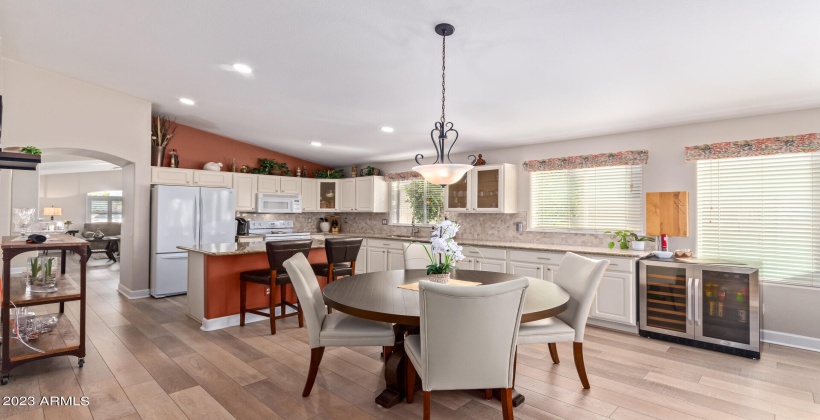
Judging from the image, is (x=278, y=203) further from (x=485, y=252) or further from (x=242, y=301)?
(x=485, y=252)

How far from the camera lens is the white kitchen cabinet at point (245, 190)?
6.29m

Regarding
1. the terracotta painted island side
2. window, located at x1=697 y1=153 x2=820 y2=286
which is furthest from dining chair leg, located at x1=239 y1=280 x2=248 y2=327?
window, located at x1=697 y1=153 x2=820 y2=286

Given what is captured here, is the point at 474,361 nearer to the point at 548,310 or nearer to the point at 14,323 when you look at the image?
the point at 548,310

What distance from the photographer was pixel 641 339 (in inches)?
147

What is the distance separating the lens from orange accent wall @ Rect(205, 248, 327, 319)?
3943 mm

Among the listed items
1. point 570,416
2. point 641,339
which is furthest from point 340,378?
point 641,339

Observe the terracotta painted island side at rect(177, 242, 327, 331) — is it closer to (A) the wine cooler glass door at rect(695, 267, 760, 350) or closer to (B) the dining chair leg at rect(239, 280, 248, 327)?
(B) the dining chair leg at rect(239, 280, 248, 327)

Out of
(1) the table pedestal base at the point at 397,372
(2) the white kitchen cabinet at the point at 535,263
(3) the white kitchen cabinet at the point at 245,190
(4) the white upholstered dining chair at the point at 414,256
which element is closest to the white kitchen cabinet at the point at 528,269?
(2) the white kitchen cabinet at the point at 535,263

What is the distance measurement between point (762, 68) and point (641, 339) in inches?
95.2

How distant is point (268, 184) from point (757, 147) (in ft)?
20.7

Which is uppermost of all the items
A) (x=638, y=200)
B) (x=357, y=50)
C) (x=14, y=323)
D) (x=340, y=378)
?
(x=357, y=50)

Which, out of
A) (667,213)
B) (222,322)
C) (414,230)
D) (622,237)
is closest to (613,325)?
(622,237)

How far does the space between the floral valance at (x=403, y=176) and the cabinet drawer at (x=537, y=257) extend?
2.31 meters

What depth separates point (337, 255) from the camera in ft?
13.6
